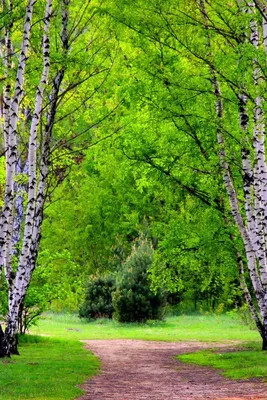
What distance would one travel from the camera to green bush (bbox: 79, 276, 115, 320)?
105 ft

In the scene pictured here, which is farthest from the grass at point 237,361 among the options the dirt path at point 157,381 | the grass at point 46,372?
the grass at point 46,372

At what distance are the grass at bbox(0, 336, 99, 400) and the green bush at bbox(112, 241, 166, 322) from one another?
10320mm

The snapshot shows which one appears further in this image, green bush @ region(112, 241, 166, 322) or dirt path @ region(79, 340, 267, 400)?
green bush @ region(112, 241, 166, 322)

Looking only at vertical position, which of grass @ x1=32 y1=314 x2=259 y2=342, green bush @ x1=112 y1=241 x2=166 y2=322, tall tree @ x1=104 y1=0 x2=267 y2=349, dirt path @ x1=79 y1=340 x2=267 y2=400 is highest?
tall tree @ x1=104 y1=0 x2=267 y2=349

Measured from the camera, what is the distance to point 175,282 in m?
19.8

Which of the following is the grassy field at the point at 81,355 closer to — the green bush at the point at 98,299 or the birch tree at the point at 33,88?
the green bush at the point at 98,299

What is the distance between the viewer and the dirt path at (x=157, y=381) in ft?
34.5

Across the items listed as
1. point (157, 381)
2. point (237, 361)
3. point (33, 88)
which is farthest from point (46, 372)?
point (33, 88)

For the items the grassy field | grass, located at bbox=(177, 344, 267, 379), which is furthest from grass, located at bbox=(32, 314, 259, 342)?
grass, located at bbox=(177, 344, 267, 379)

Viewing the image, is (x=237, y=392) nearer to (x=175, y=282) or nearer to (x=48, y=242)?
(x=175, y=282)

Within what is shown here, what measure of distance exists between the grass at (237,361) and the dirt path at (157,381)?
14.3 inches

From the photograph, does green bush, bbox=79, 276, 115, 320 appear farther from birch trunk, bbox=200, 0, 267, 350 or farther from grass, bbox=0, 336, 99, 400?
birch trunk, bbox=200, 0, 267, 350

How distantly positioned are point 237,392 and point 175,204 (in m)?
26.5

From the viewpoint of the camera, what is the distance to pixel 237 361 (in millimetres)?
15125
